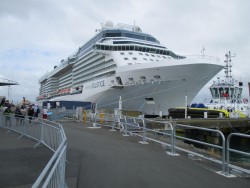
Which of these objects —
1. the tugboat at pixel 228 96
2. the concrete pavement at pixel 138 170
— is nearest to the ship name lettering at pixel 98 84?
the tugboat at pixel 228 96

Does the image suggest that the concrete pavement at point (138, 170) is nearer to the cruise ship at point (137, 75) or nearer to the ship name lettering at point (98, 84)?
the cruise ship at point (137, 75)

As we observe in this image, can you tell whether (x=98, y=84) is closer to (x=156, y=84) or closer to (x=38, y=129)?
(x=156, y=84)

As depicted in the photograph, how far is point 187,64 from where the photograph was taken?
26.5 m

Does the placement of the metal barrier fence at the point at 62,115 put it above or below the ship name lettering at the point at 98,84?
below

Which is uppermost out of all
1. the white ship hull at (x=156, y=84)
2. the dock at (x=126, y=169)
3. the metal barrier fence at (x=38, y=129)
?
the white ship hull at (x=156, y=84)

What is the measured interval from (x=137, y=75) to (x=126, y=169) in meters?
23.0

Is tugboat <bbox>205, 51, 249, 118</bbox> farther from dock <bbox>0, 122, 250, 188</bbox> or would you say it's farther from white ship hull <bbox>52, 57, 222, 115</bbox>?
dock <bbox>0, 122, 250, 188</bbox>

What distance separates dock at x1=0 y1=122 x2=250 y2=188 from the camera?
5.60m

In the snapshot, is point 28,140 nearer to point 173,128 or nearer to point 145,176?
point 173,128

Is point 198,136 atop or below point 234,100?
below

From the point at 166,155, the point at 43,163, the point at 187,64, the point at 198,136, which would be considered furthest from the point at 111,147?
the point at 187,64

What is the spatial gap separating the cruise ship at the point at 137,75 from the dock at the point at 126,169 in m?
16.7

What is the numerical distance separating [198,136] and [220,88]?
21.3m

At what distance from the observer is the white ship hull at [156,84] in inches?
1076
